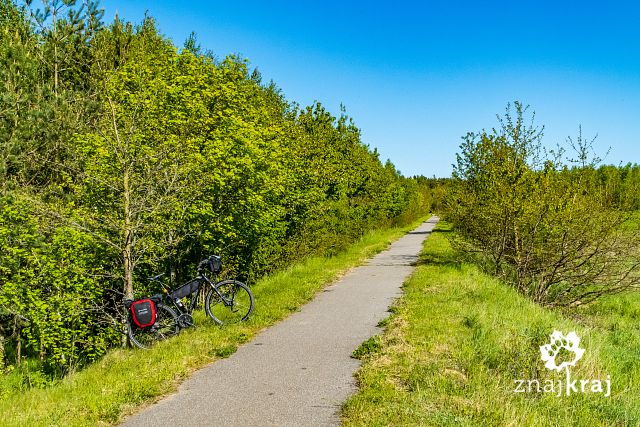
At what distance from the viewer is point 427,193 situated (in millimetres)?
87500

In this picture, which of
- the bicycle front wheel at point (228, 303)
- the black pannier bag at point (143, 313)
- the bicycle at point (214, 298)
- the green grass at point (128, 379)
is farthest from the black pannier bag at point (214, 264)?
the black pannier bag at point (143, 313)

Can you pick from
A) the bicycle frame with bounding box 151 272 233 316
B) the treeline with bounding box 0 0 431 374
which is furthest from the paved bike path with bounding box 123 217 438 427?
the treeline with bounding box 0 0 431 374

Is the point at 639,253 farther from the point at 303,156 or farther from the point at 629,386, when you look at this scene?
the point at 303,156

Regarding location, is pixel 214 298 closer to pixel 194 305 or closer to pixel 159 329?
pixel 194 305

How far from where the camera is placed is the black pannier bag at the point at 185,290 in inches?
339

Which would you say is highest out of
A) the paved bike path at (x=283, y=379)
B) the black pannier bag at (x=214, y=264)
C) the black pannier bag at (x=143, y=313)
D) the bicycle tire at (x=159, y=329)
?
the black pannier bag at (x=214, y=264)

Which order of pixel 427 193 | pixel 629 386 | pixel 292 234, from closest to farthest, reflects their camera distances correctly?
pixel 629 386
pixel 292 234
pixel 427 193

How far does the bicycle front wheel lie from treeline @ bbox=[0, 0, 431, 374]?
1.37 m

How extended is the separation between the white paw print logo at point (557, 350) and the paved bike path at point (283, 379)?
2.45 meters

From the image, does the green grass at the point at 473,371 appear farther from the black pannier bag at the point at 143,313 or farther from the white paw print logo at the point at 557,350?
the black pannier bag at the point at 143,313

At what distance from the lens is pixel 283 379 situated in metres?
5.91

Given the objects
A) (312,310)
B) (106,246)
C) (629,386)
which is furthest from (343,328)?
(106,246)

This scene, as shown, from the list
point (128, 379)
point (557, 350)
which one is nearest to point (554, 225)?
point (557, 350)

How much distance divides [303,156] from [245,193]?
6103mm
